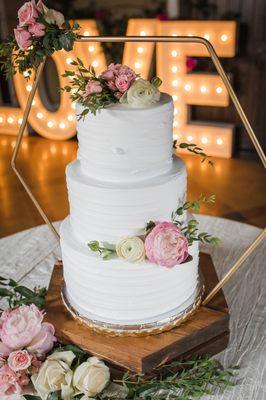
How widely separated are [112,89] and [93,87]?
0.06 m

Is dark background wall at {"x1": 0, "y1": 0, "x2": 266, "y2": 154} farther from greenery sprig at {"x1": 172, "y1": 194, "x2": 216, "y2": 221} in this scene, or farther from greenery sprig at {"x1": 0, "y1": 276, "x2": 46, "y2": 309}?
greenery sprig at {"x1": 0, "y1": 276, "x2": 46, "y2": 309}

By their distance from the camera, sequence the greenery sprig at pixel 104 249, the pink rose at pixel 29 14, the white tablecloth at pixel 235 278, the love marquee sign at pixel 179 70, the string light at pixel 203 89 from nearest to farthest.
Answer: the pink rose at pixel 29 14 < the greenery sprig at pixel 104 249 < the white tablecloth at pixel 235 278 < the love marquee sign at pixel 179 70 < the string light at pixel 203 89

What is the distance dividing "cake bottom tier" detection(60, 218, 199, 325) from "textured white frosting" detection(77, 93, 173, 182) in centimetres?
27

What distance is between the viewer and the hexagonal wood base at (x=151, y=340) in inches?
55.6

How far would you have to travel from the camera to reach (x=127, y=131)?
1315 mm

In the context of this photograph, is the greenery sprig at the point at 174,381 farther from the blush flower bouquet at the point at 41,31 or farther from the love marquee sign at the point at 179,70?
the love marquee sign at the point at 179,70

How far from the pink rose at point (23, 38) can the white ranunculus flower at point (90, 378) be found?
3.09 ft

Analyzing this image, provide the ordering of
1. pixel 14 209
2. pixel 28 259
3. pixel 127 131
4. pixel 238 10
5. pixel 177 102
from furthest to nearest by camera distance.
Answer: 1. pixel 177 102
2. pixel 238 10
3. pixel 14 209
4. pixel 28 259
5. pixel 127 131

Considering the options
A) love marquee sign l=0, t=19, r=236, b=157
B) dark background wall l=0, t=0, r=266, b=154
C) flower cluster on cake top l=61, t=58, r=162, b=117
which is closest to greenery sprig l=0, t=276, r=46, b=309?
flower cluster on cake top l=61, t=58, r=162, b=117

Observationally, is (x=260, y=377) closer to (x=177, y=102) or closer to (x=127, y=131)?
(x=127, y=131)

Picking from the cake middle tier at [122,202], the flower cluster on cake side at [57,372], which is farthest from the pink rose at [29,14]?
the flower cluster on cake side at [57,372]

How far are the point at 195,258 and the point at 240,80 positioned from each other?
3.16 m

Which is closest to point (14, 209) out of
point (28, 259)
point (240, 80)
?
point (28, 259)

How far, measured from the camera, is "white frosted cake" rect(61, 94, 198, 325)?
1334 millimetres
